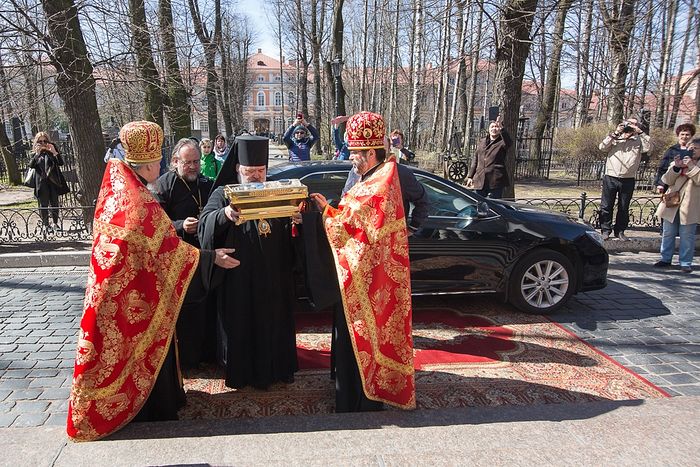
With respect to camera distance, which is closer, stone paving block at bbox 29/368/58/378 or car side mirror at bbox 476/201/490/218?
stone paving block at bbox 29/368/58/378

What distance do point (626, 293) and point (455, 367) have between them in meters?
3.49

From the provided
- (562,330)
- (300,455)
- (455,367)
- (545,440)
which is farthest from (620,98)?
(300,455)

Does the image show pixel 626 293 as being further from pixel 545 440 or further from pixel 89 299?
pixel 89 299

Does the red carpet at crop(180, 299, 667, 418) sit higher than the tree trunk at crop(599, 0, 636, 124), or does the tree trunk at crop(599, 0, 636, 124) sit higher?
the tree trunk at crop(599, 0, 636, 124)

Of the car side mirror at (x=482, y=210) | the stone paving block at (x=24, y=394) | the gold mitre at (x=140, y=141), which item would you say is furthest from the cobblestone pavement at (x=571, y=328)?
the gold mitre at (x=140, y=141)

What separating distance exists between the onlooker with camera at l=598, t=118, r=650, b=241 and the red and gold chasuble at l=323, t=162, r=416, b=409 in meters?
6.76

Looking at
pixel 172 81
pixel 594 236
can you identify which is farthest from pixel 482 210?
pixel 172 81

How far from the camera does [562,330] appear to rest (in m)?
5.41

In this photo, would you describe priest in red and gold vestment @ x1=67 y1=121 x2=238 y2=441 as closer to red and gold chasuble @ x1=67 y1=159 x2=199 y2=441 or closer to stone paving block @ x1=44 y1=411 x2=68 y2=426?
red and gold chasuble @ x1=67 y1=159 x2=199 y2=441

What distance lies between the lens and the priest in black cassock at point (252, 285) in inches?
138

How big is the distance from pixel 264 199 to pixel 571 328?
12.9 feet

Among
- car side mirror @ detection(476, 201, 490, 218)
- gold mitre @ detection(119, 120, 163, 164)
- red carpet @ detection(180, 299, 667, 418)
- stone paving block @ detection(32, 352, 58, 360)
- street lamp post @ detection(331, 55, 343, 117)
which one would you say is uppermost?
street lamp post @ detection(331, 55, 343, 117)

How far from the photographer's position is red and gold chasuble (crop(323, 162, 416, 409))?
3227 mm

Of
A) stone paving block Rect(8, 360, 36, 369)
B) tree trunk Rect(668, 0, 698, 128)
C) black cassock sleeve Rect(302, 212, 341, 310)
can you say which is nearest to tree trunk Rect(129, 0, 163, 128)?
stone paving block Rect(8, 360, 36, 369)
